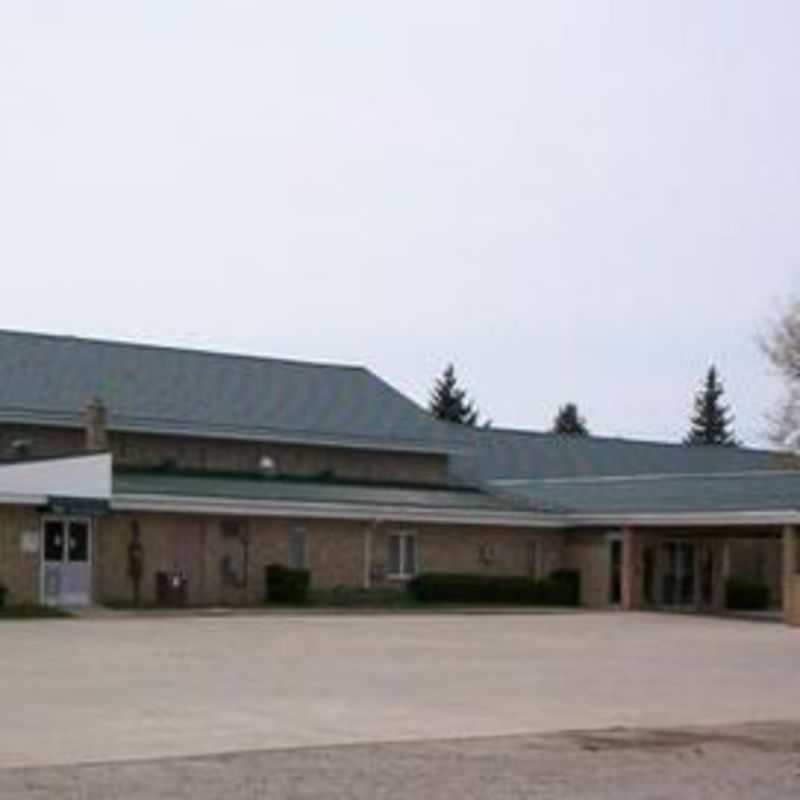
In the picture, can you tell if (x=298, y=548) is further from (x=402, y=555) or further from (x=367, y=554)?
(x=402, y=555)

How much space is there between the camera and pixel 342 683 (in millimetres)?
23453

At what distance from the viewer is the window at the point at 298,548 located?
49.4 metres

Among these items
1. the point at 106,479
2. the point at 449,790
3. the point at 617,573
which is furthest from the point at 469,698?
the point at 617,573

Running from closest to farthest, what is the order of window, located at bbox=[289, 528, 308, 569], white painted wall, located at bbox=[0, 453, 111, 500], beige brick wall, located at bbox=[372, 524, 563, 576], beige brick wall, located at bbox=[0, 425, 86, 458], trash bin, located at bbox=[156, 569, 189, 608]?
white painted wall, located at bbox=[0, 453, 111, 500] < trash bin, located at bbox=[156, 569, 189, 608] < window, located at bbox=[289, 528, 308, 569] < beige brick wall, located at bbox=[0, 425, 86, 458] < beige brick wall, located at bbox=[372, 524, 563, 576]

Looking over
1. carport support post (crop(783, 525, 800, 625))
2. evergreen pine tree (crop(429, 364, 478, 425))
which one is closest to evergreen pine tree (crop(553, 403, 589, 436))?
evergreen pine tree (crop(429, 364, 478, 425))

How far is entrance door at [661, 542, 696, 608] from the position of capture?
178ft

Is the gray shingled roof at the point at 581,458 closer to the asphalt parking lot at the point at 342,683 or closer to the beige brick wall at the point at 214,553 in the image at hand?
the beige brick wall at the point at 214,553

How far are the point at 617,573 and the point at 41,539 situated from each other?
17068 millimetres

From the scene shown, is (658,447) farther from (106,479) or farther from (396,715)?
(396,715)

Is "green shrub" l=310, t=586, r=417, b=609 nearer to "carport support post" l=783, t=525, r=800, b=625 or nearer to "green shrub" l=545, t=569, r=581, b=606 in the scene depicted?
"green shrub" l=545, t=569, r=581, b=606

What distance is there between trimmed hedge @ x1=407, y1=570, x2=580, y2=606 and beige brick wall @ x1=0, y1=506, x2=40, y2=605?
36.4 feet

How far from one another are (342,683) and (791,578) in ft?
79.9

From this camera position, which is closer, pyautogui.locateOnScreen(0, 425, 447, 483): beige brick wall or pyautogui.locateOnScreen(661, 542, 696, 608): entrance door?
pyautogui.locateOnScreen(0, 425, 447, 483): beige brick wall

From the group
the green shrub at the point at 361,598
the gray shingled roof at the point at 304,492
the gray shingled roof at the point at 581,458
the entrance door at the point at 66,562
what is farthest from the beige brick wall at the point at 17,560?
the gray shingled roof at the point at 581,458
